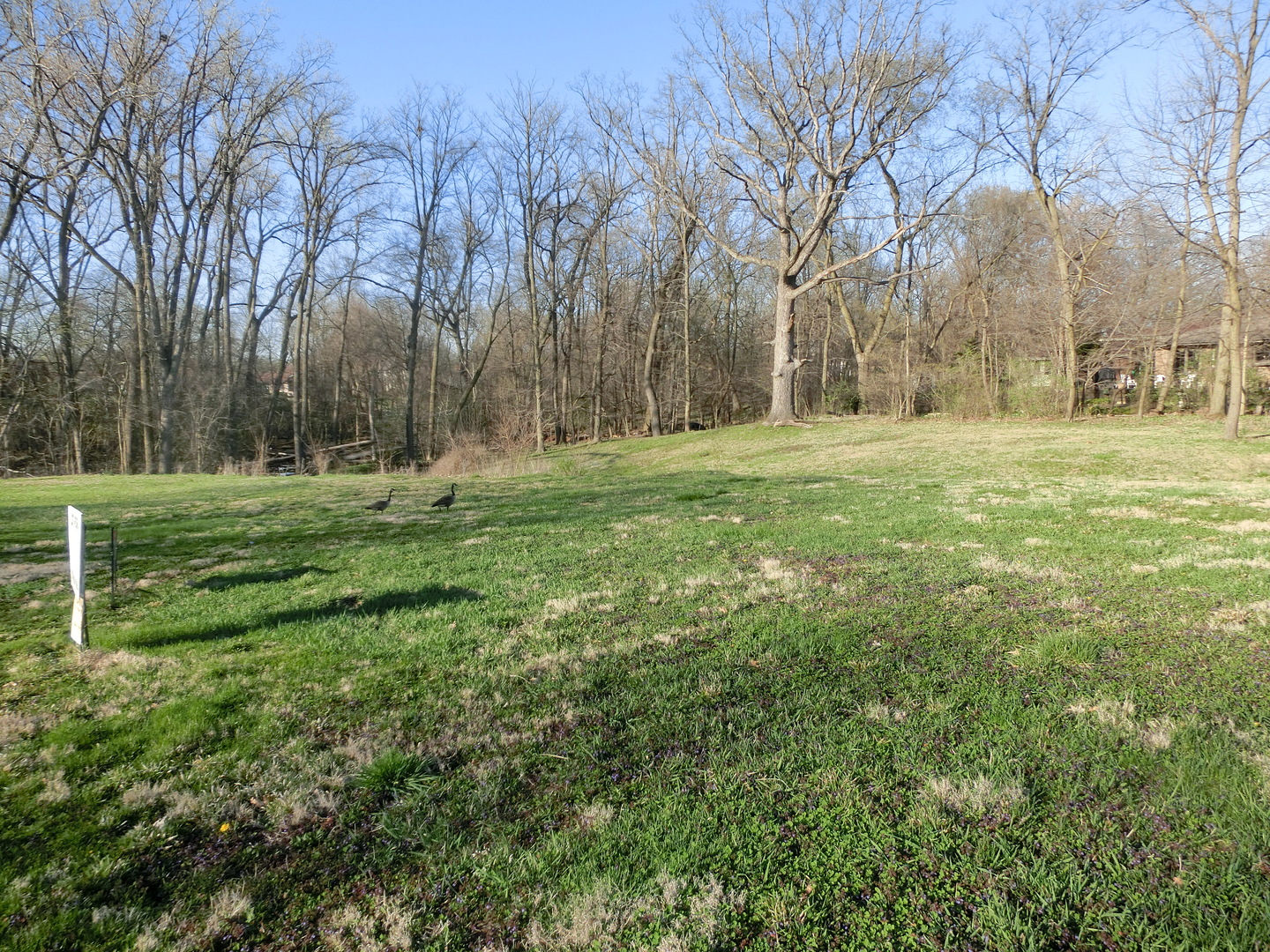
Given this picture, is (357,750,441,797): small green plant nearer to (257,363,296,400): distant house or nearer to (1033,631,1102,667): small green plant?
(1033,631,1102,667): small green plant

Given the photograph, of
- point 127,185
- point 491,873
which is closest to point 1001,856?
point 491,873

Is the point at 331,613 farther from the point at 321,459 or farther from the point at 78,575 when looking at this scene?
the point at 321,459

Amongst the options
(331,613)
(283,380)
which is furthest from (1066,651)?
(283,380)

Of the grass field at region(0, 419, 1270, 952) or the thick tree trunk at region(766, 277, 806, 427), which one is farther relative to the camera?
the thick tree trunk at region(766, 277, 806, 427)

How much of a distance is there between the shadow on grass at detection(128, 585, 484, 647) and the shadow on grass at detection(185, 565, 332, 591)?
126 centimetres

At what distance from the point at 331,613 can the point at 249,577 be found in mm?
1808

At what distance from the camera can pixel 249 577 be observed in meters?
6.01

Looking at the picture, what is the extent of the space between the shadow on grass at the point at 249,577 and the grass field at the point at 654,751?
0.18 feet

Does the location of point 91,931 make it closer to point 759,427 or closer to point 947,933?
point 947,933

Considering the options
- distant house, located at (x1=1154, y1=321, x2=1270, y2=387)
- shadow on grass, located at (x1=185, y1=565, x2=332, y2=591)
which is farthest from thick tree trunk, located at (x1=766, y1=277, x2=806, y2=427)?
shadow on grass, located at (x1=185, y1=565, x2=332, y2=591)

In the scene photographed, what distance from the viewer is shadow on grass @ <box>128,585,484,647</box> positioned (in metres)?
4.33

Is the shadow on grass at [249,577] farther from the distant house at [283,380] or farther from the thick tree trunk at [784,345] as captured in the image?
the distant house at [283,380]

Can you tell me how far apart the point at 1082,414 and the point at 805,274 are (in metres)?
17.0

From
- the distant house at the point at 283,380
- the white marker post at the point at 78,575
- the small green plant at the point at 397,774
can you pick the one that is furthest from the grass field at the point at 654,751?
the distant house at the point at 283,380
